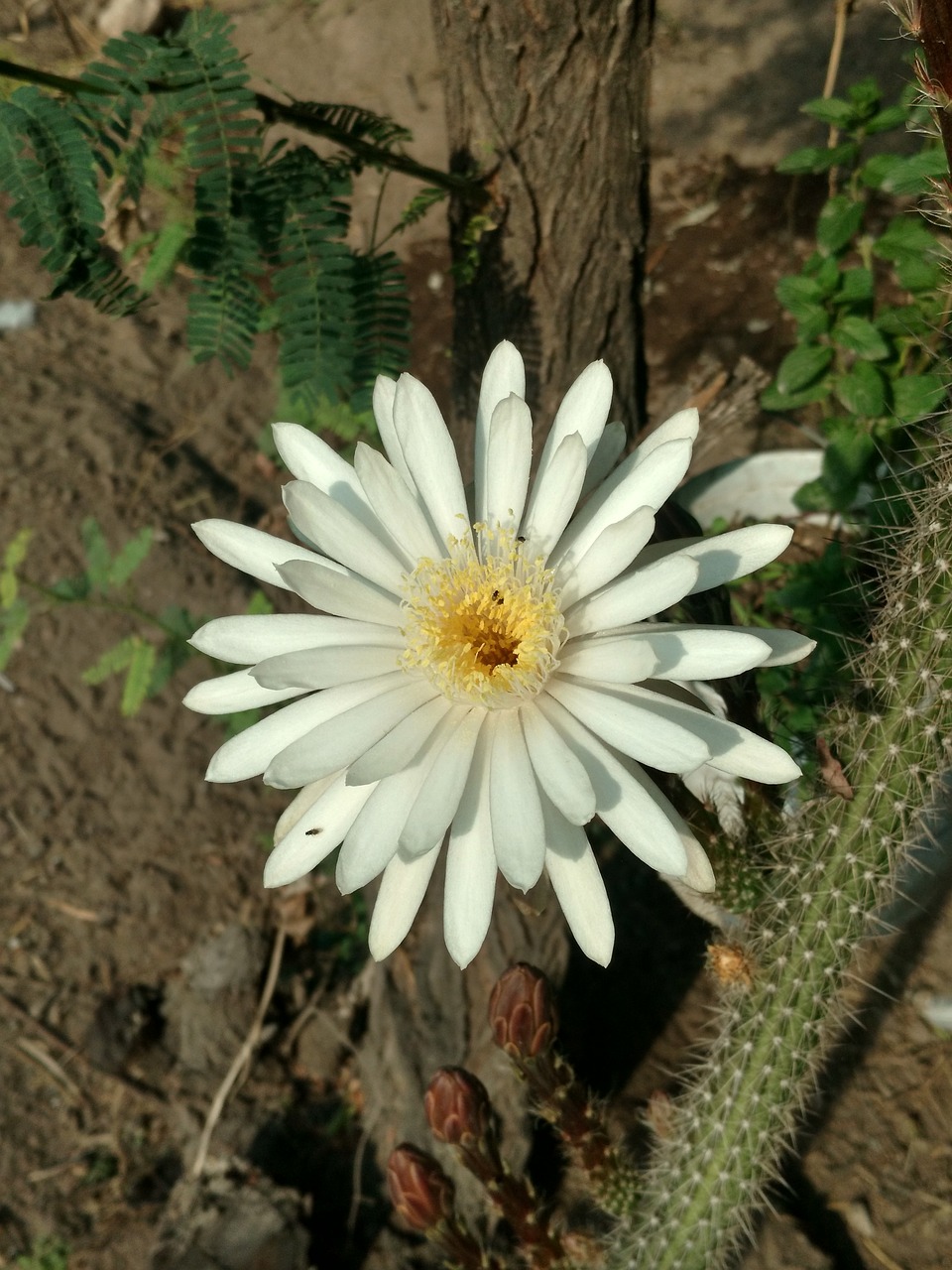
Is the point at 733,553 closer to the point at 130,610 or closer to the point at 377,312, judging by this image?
the point at 377,312

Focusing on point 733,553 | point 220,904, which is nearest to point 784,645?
point 733,553

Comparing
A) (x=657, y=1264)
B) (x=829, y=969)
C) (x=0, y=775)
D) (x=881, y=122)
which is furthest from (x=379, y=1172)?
(x=881, y=122)

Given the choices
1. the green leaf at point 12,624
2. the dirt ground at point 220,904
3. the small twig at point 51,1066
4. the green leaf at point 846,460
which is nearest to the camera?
the green leaf at point 846,460

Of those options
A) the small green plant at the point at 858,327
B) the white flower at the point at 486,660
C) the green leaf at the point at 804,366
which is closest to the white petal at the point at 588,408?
the white flower at the point at 486,660

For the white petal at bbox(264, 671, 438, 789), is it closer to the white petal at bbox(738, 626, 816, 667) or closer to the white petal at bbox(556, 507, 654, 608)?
the white petal at bbox(556, 507, 654, 608)

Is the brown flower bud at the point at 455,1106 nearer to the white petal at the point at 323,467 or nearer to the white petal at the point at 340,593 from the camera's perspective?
the white petal at the point at 340,593

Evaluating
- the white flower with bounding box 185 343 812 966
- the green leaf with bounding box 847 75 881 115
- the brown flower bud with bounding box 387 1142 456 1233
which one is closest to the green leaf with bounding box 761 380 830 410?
the green leaf with bounding box 847 75 881 115
